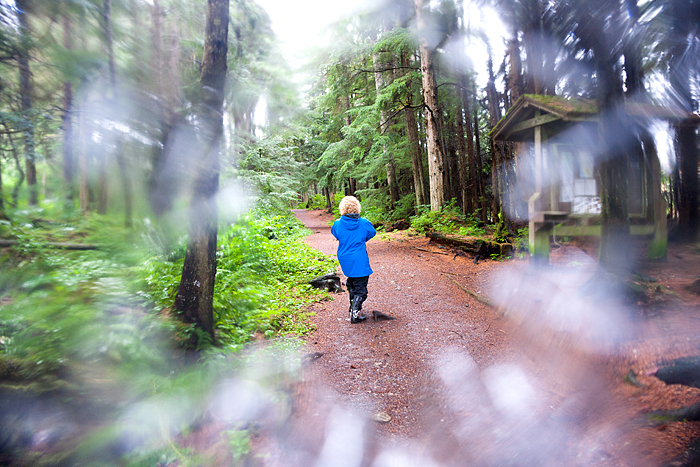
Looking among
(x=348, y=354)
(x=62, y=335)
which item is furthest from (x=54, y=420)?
(x=348, y=354)

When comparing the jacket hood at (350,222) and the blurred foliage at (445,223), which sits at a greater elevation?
the jacket hood at (350,222)

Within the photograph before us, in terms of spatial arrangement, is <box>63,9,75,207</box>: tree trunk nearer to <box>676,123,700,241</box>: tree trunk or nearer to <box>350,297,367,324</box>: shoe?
<box>350,297,367,324</box>: shoe

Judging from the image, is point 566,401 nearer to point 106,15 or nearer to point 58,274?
point 58,274

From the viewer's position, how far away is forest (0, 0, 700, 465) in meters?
2.72

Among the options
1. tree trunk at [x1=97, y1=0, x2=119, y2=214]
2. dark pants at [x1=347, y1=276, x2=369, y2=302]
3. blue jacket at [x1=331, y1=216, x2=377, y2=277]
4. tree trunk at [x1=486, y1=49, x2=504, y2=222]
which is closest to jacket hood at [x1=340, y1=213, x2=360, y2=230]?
blue jacket at [x1=331, y1=216, x2=377, y2=277]

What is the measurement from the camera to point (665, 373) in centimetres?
302

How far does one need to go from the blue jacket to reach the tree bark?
1.99 meters

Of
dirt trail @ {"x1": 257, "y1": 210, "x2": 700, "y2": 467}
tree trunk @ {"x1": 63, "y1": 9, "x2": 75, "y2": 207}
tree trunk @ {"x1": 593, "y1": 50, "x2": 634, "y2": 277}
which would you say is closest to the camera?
dirt trail @ {"x1": 257, "y1": 210, "x2": 700, "y2": 467}

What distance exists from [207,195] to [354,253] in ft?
7.86

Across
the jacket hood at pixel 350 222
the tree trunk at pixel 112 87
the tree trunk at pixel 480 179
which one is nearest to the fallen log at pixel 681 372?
the jacket hood at pixel 350 222

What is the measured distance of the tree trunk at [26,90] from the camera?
10.7 ft

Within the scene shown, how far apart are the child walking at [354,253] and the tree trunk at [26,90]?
3644 mm

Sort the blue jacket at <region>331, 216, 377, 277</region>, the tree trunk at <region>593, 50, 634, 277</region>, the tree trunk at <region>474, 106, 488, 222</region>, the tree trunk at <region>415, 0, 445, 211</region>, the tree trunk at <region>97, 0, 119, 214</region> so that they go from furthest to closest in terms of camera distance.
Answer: the tree trunk at <region>474, 106, 488, 222</region>
the tree trunk at <region>415, 0, 445, 211</region>
the blue jacket at <region>331, 216, 377, 277</region>
the tree trunk at <region>593, 50, 634, 277</region>
the tree trunk at <region>97, 0, 119, 214</region>

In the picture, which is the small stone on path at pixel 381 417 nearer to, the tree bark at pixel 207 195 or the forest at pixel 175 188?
the forest at pixel 175 188
